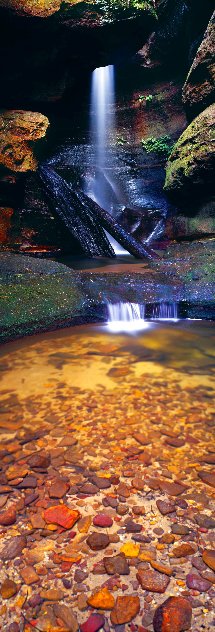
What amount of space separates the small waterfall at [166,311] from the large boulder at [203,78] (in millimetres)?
8090

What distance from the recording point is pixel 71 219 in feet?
35.2

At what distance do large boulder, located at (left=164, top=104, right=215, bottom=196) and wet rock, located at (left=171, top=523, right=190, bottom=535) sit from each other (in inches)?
389

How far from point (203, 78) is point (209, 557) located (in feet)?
39.9

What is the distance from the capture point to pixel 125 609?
1267 millimetres

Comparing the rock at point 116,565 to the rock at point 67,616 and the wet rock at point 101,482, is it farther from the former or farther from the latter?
the wet rock at point 101,482

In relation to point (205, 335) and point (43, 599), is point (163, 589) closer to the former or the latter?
point (43, 599)

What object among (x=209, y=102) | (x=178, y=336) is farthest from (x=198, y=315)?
(x=209, y=102)

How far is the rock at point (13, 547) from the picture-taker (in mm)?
1492

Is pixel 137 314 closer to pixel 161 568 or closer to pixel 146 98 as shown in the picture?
pixel 161 568

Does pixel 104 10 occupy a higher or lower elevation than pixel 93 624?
higher

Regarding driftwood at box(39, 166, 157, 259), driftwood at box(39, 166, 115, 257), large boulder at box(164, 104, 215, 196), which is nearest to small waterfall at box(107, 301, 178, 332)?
driftwood at box(39, 166, 157, 259)

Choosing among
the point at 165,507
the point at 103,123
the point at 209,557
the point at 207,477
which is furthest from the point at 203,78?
the point at 209,557

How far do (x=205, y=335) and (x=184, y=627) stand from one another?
3.73 meters

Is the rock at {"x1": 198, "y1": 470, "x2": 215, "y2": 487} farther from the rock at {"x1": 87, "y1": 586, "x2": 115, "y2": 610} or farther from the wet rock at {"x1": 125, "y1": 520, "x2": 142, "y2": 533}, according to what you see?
the rock at {"x1": 87, "y1": 586, "x2": 115, "y2": 610}
